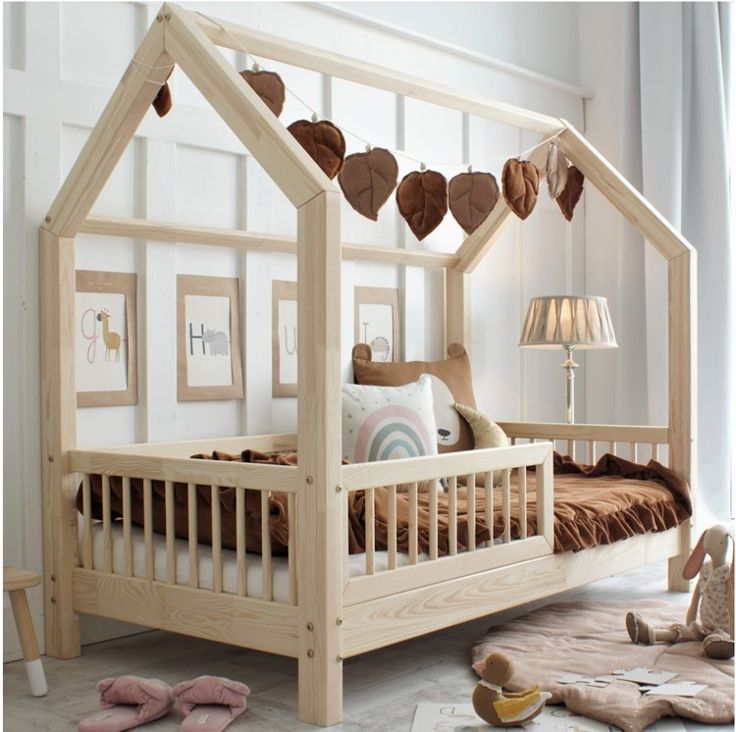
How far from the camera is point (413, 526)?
224cm

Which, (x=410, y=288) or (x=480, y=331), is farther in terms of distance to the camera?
(x=480, y=331)

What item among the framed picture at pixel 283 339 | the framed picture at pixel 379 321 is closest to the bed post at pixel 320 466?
the framed picture at pixel 283 339

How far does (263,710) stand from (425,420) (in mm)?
1174

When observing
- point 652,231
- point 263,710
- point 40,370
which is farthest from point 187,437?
point 652,231

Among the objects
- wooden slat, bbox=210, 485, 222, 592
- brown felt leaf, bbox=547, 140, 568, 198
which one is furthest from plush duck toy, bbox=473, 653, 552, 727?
brown felt leaf, bbox=547, 140, 568, 198

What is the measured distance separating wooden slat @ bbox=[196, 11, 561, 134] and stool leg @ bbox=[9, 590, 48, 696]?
129 centimetres

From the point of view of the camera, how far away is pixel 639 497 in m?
3.00

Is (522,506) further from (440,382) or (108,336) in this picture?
(108,336)

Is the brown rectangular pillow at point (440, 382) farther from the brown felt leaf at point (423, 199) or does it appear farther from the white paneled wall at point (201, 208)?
the brown felt leaf at point (423, 199)

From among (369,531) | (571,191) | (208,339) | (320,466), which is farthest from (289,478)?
(571,191)

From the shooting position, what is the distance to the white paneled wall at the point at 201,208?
2.59 meters

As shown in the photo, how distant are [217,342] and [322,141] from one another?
84cm

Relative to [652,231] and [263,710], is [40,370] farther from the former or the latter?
[652,231]

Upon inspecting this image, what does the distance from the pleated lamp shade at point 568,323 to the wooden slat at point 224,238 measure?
1.45 feet
